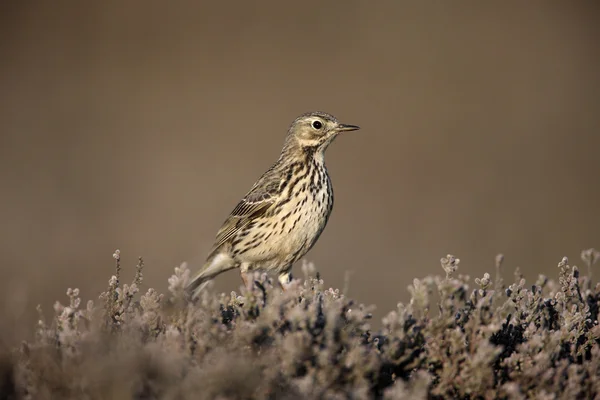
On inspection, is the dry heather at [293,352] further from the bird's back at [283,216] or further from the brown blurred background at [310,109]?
the brown blurred background at [310,109]

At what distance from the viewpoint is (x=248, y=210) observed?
19.0ft

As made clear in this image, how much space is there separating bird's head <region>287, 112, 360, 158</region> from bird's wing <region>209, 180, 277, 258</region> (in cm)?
56

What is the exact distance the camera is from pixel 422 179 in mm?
14570

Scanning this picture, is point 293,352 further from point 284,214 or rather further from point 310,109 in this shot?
point 310,109

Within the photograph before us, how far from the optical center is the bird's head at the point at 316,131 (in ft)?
19.6

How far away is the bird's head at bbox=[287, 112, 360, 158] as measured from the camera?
5.96m

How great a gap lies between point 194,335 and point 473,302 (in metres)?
1.47

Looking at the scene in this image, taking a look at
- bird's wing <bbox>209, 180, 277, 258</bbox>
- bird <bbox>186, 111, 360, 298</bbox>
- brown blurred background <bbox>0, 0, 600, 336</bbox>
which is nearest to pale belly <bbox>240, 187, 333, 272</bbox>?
bird <bbox>186, 111, 360, 298</bbox>

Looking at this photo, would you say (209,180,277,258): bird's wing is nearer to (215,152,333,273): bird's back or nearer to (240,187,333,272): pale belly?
(215,152,333,273): bird's back

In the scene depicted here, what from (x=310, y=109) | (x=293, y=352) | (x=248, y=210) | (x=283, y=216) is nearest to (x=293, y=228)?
(x=283, y=216)

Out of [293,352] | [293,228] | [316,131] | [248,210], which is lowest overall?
[293,352]

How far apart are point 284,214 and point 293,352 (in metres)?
2.75

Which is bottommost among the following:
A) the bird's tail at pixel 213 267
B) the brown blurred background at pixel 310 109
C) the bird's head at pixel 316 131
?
the bird's tail at pixel 213 267

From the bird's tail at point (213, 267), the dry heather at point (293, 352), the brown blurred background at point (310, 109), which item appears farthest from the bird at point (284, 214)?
the brown blurred background at point (310, 109)
